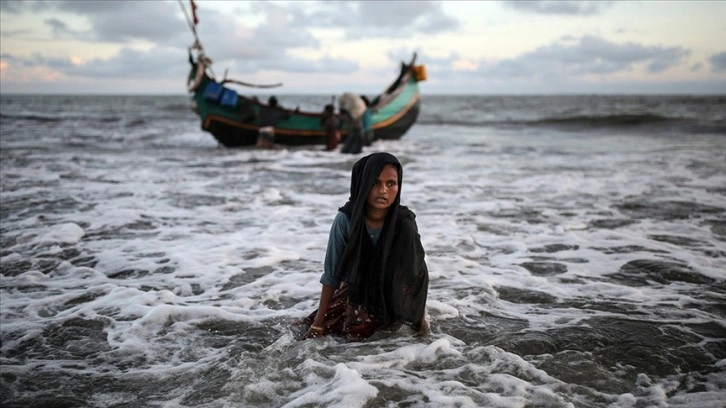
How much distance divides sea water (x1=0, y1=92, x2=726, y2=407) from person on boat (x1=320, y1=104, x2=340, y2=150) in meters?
6.41

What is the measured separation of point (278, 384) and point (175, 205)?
5.37 meters

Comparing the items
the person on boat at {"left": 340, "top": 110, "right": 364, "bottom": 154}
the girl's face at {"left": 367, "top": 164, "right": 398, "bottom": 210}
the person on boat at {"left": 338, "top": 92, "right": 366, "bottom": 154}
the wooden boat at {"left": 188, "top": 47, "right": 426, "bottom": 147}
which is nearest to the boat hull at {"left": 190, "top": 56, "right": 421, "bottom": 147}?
the wooden boat at {"left": 188, "top": 47, "right": 426, "bottom": 147}

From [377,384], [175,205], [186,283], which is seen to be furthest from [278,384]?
[175,205]

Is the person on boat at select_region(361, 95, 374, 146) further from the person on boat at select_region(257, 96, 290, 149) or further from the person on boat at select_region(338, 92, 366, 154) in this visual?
the person on boat at select_region(257, 96, 290, 149)

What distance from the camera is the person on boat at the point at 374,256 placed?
9.07 ft

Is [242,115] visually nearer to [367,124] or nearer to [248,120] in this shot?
[248,120]

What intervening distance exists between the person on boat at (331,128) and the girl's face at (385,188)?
42.9ft

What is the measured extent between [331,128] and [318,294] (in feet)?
39.1

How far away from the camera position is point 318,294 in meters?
4.13

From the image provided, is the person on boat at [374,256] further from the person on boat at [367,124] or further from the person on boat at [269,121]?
the person on boat at [269,121]

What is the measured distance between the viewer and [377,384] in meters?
2.68

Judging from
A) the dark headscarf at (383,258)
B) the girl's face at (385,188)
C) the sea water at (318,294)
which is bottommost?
the sea water at (318,294)

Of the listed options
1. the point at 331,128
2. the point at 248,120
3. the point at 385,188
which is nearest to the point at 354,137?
the point at 331,128

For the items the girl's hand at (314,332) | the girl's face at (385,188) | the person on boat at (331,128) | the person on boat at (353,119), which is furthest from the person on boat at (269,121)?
the girl's face at (385,188)
